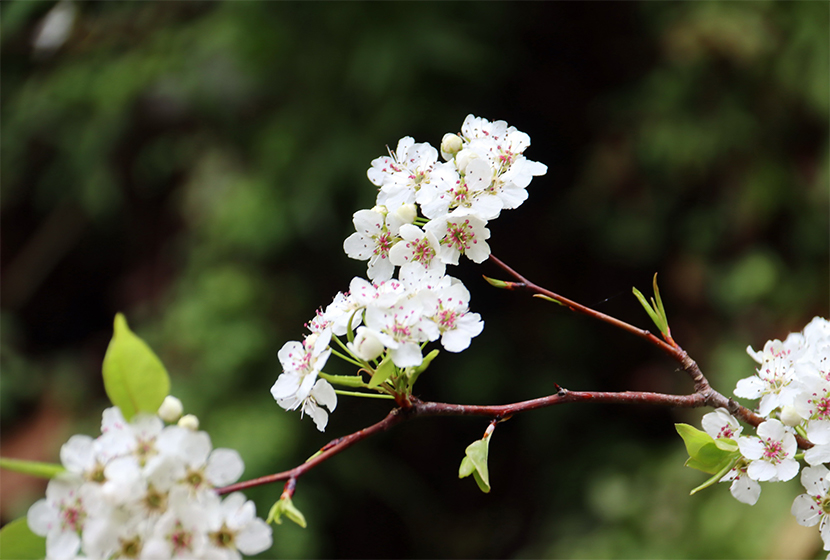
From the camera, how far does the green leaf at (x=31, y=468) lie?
1.31 feet

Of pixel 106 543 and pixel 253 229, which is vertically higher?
pixel 253 229

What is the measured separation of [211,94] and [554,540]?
185 centimetres

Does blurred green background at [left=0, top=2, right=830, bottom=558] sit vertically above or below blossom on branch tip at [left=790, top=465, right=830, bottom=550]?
above

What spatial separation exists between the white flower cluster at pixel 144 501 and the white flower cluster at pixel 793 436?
43 cm

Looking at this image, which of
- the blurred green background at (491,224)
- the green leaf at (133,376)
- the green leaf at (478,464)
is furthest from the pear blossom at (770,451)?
the blurred green background at (491,224)

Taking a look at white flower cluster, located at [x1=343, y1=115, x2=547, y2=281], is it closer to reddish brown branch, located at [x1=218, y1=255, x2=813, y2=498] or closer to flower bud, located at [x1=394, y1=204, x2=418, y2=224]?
flower bud, located at [x1=394, y1=204, x2=418, y2=224]

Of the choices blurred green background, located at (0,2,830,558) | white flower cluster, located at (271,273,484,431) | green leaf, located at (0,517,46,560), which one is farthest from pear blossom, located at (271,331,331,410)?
blurred green background, located at (0,2,830,558)

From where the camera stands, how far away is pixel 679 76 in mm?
1940

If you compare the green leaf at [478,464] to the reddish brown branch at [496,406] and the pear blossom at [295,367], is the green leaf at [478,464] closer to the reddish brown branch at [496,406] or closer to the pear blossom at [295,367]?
the reddish brown branch at [496,406]

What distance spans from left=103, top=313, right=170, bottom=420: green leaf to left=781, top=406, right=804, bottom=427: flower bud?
56 cm

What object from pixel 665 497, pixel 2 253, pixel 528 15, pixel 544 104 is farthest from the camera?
pixel 2 253

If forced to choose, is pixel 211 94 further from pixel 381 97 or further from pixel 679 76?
pixel 679 76

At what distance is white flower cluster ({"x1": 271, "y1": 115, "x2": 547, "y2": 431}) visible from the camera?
0.54 meters

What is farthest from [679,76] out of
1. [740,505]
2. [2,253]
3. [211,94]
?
[2,253]
